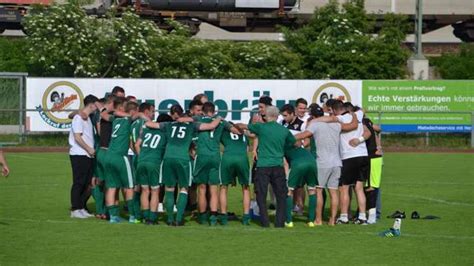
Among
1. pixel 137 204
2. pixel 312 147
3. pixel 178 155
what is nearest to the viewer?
pixel 178 155

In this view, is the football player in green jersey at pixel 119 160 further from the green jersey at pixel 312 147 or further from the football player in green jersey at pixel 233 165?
the green jersey at pixel 312 147

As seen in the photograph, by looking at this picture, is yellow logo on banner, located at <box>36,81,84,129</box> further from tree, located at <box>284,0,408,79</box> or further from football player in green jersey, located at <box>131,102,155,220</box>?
football player in green jersey, located at <box>131,102,155,220</box>

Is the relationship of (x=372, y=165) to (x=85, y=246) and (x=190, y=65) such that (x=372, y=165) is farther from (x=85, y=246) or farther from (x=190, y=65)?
(x=190, y=65)

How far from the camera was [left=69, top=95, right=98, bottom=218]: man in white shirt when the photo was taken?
18.1 m

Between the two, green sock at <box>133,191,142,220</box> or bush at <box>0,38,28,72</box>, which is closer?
green sock at <box>133,191,142,220</box>

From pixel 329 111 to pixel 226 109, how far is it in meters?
22.8

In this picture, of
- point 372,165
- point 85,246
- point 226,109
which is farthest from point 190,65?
point 85,246

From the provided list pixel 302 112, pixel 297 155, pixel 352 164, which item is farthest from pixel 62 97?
pixel 352 164

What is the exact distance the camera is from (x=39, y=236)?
52.5ft

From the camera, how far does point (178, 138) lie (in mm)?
17047

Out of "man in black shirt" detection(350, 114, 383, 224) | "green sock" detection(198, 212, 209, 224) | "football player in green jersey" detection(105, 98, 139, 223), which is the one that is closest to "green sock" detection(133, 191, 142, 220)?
"football player in green jersey" detection(105, 98, 139, 223)

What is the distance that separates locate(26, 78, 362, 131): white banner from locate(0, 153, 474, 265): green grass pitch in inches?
686

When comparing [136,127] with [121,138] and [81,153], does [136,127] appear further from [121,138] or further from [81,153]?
[81,153]

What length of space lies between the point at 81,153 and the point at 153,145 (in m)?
1.70
